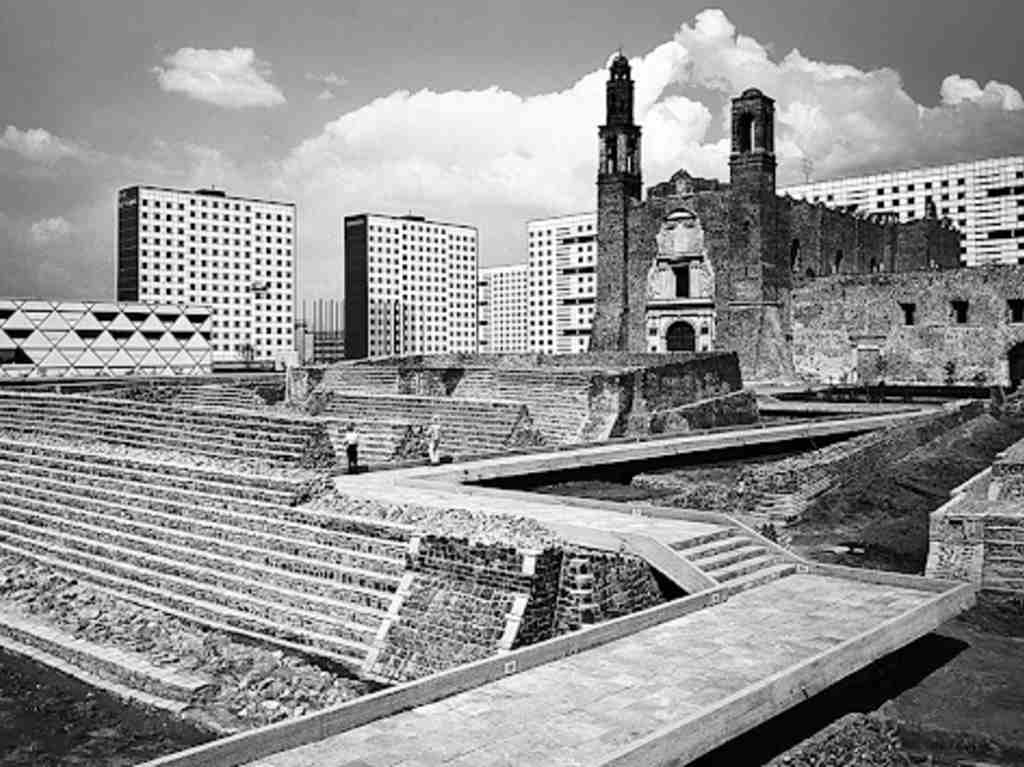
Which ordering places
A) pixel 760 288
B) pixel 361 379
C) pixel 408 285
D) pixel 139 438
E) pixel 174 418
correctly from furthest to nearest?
pixel 408 285
pixel 760 288
pixel 361 379
pixel 174 418
pixel 139 438

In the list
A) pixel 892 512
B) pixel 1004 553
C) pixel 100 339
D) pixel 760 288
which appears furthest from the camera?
pixel 100 339

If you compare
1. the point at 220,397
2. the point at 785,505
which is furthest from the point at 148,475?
the point at 220,397

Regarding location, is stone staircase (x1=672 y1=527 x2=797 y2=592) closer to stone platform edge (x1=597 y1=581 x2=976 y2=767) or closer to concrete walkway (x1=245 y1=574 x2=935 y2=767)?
concrete walkway (x1=245 y1=574 x2=935 y2=767)

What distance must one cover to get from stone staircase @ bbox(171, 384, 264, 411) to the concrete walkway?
21.4 meters

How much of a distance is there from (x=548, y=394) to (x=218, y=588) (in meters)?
14.5

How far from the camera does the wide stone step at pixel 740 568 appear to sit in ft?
33.8

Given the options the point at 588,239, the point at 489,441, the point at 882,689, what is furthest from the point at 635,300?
the point at 588,239

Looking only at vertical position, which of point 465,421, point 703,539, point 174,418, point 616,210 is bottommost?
point 703,539

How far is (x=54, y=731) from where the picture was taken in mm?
8844

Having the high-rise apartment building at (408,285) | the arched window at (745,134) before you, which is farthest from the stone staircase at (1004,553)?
the high-rise apartment building at (408,285)

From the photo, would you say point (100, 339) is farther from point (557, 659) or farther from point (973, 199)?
point (973, 199)

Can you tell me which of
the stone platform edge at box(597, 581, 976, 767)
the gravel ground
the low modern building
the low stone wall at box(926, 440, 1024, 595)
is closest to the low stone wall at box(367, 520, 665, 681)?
the gravel ground

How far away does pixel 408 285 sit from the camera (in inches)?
4397

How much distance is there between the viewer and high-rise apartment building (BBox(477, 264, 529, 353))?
130750 millimetres
